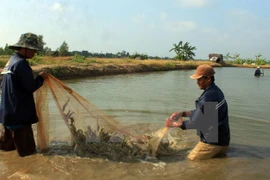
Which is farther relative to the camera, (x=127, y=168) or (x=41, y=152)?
(x=41, y=152)

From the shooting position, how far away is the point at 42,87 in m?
4.35

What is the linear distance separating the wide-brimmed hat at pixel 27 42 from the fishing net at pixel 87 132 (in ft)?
1.80

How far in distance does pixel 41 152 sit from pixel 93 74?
17721 millimetres

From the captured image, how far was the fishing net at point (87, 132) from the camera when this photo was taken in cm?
436

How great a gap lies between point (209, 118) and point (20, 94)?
9.13ft

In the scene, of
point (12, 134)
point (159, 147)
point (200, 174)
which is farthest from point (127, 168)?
point (12, 134)

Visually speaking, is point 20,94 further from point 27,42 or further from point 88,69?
point 88,69

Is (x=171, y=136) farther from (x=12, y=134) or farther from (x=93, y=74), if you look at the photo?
(x=93, y=74)

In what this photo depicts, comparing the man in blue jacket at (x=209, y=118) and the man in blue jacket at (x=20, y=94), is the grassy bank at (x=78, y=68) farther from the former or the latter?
the man in blue jacket at (x=209, y=118)

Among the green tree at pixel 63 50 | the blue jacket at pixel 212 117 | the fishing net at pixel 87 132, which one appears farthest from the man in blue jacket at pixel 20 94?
the green tree at pixel 63 50

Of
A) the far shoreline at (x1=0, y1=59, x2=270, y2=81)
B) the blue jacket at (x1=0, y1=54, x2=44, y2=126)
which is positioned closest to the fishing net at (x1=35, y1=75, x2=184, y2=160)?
the blue jacket at (x1=0, y1=54, x2=44, y2=126)

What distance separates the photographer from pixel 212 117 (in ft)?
12.9

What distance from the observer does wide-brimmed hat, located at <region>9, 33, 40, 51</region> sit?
13.1ft

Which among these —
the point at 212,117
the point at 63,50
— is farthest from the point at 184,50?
the point at 212,117
